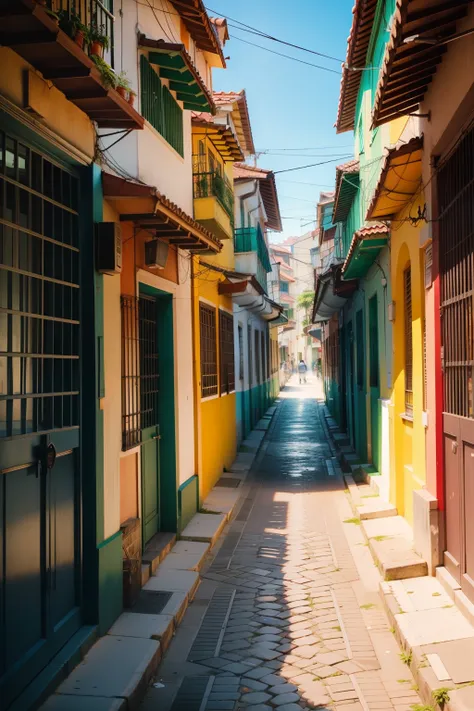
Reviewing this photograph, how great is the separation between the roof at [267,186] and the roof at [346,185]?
3.00 meters

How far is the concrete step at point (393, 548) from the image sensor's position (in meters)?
6.94

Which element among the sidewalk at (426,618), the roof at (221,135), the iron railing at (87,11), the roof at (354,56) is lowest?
the sidewalk at (426,618)

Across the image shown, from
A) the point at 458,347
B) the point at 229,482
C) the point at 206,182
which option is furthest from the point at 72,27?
the point at 229,482

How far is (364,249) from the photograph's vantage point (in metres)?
11.0

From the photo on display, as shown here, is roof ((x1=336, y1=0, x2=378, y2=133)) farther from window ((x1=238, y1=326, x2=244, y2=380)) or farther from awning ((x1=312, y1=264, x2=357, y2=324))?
window ((x1=238, y1=326, x2=244, y2=380))

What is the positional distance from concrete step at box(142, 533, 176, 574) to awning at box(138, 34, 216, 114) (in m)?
5.66

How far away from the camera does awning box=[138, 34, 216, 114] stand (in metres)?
7.92

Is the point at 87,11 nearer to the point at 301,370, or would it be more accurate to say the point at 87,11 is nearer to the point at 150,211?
the point at 150,211

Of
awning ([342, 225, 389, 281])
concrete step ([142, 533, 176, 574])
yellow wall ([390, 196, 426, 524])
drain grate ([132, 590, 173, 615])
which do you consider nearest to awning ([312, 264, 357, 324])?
awning ([342, 225, 389, 281])

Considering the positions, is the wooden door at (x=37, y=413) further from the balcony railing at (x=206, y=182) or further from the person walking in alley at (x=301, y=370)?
the person walking in alley at (x=301, y=370)

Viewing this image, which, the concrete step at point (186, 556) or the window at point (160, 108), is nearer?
the concrete step at point (186, 556)

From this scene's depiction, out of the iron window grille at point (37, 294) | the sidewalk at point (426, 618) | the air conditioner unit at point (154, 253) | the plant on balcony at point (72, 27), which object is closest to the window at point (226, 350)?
the sidewalk at point (426, 618)

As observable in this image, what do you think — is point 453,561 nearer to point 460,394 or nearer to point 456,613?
point 456,613

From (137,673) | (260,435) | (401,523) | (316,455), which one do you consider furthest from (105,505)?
(260,435)
